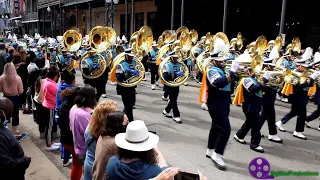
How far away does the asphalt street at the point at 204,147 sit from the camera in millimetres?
5383

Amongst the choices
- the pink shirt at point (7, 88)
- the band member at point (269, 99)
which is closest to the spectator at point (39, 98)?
the pink shirt at point (7, 88)

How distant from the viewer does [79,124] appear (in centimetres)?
365

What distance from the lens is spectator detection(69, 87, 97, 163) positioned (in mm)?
3640

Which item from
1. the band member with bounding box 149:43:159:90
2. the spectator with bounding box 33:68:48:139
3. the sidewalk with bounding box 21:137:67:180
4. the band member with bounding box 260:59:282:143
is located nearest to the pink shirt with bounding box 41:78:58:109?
the spectator with bounding box 33:68:48:139

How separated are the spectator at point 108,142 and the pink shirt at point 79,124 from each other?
2.99 feet

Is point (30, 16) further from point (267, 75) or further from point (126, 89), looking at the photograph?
point (267, 75)

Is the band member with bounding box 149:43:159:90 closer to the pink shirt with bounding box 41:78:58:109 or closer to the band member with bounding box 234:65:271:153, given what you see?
the band member with bounding box 234:65:271:153

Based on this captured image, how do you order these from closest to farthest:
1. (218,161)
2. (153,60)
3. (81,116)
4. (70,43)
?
(81,116), (218,161), (70,43), (153,60)

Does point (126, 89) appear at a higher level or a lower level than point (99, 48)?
lower

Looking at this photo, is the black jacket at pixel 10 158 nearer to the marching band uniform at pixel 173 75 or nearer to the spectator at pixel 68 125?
the spectator at pixel 68 125

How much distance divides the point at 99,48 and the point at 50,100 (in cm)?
427

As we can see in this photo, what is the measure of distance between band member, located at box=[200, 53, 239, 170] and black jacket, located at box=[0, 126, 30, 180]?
326 centimetres

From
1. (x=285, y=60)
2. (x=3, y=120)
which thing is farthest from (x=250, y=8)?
(x=3, y=120)

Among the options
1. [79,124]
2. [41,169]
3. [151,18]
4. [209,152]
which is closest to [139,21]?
[151,18]
